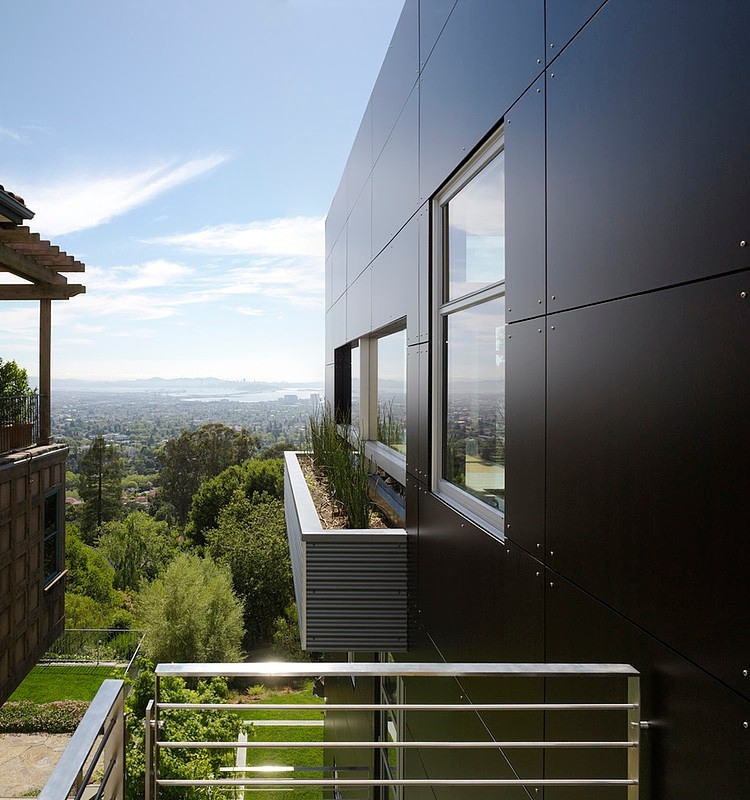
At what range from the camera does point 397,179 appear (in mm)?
Answer: 5125

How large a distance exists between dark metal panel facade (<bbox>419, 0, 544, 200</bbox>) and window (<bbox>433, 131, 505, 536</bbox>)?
0.12 metres

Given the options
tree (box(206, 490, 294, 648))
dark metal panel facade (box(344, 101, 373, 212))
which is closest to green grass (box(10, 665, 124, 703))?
tree (box(206, 490, 294, 648))

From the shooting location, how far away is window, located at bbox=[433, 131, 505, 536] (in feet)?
9.67

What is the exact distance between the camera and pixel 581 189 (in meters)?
2.02

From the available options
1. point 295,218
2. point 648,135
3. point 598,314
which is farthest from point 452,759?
point 295,218

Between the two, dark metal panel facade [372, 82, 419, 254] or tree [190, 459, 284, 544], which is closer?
dark metal panel facade [372, 82, 419, 254]

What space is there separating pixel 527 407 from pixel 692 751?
120 centimetres

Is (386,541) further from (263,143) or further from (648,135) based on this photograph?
(263,143)

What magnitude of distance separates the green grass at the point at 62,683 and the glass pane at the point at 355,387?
1251 cm

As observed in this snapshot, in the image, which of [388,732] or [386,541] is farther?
[388,732]

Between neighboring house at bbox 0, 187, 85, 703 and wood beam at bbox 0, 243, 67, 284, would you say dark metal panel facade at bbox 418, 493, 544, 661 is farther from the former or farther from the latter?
wood beam at bbox 0, 243, 67, 284

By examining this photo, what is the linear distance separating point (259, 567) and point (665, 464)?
988 inches

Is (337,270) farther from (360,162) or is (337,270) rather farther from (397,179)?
(397,179)

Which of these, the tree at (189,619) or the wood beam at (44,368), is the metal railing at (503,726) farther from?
the tree at (189,619)
